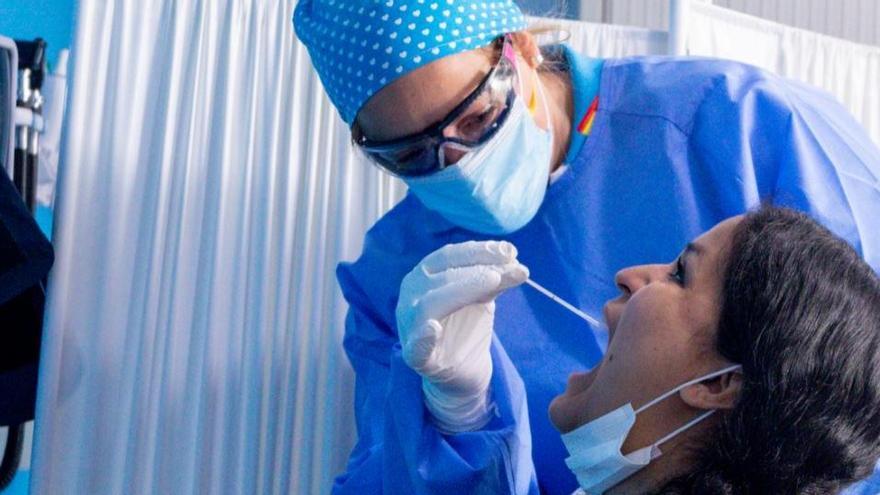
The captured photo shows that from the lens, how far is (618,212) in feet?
4.20

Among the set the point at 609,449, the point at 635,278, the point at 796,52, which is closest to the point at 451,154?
the point at 635,278

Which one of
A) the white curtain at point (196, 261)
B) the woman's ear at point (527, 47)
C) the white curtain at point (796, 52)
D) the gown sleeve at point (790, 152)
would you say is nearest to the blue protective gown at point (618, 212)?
the gown sleeve at point (790, 152)

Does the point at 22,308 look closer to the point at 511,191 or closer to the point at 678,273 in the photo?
the point at 511,191

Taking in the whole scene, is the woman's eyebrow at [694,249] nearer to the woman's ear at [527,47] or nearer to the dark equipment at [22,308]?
the woman's ear at [527,47]

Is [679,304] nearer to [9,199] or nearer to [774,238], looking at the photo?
[774,238]

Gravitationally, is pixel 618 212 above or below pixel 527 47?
below

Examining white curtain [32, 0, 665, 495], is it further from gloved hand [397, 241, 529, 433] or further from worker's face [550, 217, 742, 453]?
worker's face [550, 217, 742, 453]

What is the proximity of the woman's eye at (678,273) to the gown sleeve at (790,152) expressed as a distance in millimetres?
164

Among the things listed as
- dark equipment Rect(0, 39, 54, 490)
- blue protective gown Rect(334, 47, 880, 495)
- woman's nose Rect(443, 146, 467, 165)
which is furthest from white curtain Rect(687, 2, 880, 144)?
dark equipment Rect(0, 39, 54, 490)

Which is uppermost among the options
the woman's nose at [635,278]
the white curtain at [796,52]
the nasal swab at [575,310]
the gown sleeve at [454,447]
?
the white curtain at [796,52]

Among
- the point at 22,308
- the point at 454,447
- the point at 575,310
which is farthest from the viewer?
the point at 22,308

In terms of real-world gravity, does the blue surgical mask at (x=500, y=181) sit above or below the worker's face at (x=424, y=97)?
below

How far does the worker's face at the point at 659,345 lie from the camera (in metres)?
0.97

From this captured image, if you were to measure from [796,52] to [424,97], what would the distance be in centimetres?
105
